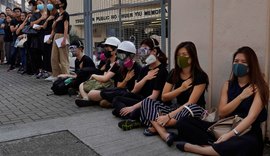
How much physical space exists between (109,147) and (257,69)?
1820 millimetres

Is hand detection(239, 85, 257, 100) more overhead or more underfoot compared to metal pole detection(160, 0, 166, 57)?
more underfoot

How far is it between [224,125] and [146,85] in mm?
1740

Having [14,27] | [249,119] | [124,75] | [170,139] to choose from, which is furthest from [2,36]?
[249,119]

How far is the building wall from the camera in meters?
4.14

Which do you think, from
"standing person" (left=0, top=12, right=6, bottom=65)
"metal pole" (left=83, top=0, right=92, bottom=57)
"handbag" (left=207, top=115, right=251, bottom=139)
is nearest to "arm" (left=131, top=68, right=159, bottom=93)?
"handbag" (left=207, top=115, right=251, bottom=139)

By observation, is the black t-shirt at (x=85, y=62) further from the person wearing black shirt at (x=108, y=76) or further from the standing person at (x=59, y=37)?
the standing person at (x=59, y=37)

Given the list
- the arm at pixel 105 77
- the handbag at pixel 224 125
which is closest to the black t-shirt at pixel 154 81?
the arm at pixel 105 77

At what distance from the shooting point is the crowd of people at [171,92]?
3.69 meters

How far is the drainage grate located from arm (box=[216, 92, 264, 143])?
1392mm

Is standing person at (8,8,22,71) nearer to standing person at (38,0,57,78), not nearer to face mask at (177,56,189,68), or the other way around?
standing person at (38,0,57,78)

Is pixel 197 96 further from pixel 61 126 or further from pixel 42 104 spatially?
pixel 42 104

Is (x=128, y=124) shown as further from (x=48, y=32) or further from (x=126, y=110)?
(x=48, y=32)

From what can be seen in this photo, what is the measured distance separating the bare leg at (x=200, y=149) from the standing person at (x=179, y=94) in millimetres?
372

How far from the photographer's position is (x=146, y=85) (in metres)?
5.31
